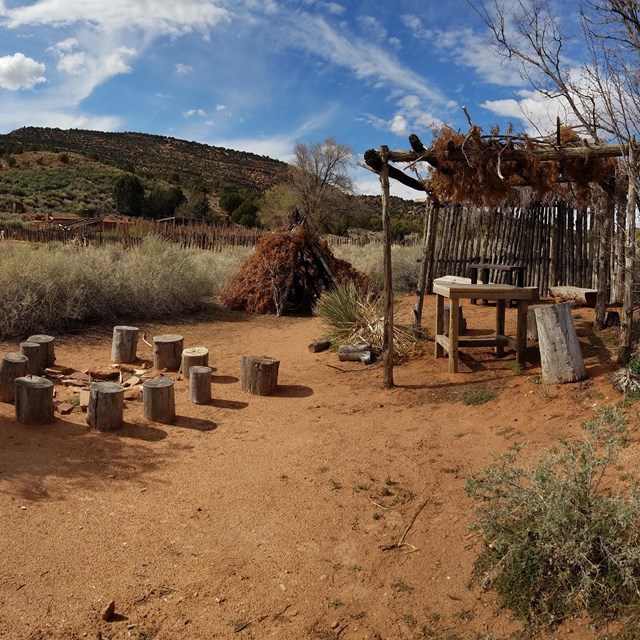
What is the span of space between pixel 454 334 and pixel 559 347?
1305 millimetres

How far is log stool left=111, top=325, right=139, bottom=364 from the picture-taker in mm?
7938

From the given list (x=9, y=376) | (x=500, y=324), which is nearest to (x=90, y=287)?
(x=9, y=376)

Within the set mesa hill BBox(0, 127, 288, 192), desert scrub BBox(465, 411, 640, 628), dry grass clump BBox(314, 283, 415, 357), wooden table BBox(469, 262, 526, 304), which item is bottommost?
desert scrub BBox(465, 411, 640, 628)

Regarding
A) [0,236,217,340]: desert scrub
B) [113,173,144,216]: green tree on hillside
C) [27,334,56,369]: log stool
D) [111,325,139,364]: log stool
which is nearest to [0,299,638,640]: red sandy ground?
[27,334,56,369]: log stool

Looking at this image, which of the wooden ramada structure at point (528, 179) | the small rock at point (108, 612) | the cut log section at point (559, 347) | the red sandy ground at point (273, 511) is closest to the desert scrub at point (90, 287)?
the red sandy ground at point (273, 511)

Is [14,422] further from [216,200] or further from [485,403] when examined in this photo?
[216,200]

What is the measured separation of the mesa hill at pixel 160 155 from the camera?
171 ft

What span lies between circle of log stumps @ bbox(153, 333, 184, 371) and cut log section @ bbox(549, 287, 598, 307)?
20.9ft

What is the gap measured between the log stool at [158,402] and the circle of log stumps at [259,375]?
123 centimetres

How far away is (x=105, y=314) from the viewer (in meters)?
10.3

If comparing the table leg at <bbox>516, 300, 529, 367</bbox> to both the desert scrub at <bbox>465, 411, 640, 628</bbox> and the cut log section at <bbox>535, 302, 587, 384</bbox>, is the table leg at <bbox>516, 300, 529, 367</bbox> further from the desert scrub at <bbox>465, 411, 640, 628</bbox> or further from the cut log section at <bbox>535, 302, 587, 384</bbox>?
the desert scrub at <bbox>465, 411, 640, 628</bbox>

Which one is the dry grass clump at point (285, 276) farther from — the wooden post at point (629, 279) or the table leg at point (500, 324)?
the wooden post at point (629, 279)

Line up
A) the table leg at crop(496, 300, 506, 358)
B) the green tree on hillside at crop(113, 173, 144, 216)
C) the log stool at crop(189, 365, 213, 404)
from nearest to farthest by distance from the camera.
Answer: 1. the log stool at crop(189, 365, 213, 404)
2. the table leg at crop(496, 300, 506, 358)
3. the green tree on hillside at crop(113, 173, 144, 216)

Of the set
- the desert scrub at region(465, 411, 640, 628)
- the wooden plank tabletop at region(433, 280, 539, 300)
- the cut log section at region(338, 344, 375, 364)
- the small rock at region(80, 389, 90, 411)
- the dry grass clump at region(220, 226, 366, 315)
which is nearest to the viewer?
the desert scrub at region(465, 411, 640, 628)
